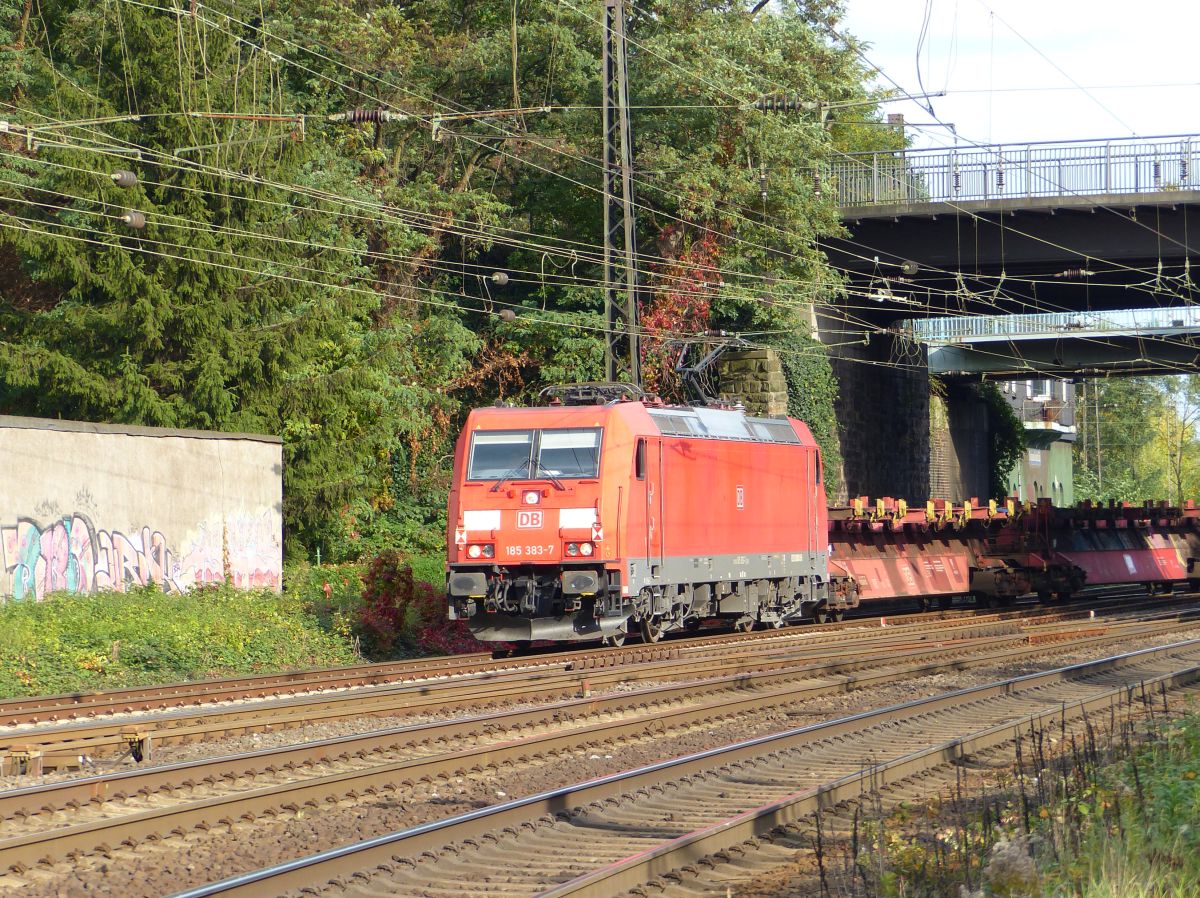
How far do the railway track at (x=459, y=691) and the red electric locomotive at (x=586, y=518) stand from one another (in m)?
0.67

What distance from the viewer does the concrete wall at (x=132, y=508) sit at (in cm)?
1914

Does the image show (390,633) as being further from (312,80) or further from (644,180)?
(312,80)

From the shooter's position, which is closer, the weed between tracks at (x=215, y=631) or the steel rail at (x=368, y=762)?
the steel rail at (x=368, y=762)

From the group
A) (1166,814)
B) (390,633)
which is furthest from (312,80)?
(1166,814)

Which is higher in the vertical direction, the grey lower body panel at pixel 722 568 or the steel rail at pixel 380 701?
the grey lower body panel at pixel 722 568

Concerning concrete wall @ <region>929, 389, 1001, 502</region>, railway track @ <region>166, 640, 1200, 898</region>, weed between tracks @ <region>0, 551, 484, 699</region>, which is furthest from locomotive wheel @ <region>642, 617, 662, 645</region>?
concrete wall @ <region>929, 389, 1001, 502</region>

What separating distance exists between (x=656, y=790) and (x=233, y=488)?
46.2 ft

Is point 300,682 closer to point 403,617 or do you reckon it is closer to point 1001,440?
point 403,617

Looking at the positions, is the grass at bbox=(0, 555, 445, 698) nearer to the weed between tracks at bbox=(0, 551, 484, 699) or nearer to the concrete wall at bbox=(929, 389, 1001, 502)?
the weed between tracks at bbox=(0, 551, 484, 699)

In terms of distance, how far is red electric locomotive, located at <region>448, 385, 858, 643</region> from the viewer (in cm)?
1952

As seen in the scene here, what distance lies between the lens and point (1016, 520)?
1305 inches

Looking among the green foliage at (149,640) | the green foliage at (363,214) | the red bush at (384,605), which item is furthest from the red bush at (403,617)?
the green foliage at (363,214)

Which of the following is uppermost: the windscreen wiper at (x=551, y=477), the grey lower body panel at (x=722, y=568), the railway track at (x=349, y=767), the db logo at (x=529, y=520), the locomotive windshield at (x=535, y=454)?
the locomotive windshield at (x=535, y=454)

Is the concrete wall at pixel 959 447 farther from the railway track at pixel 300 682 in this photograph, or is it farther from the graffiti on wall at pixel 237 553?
the graffiti on wall at pixel 237 553
